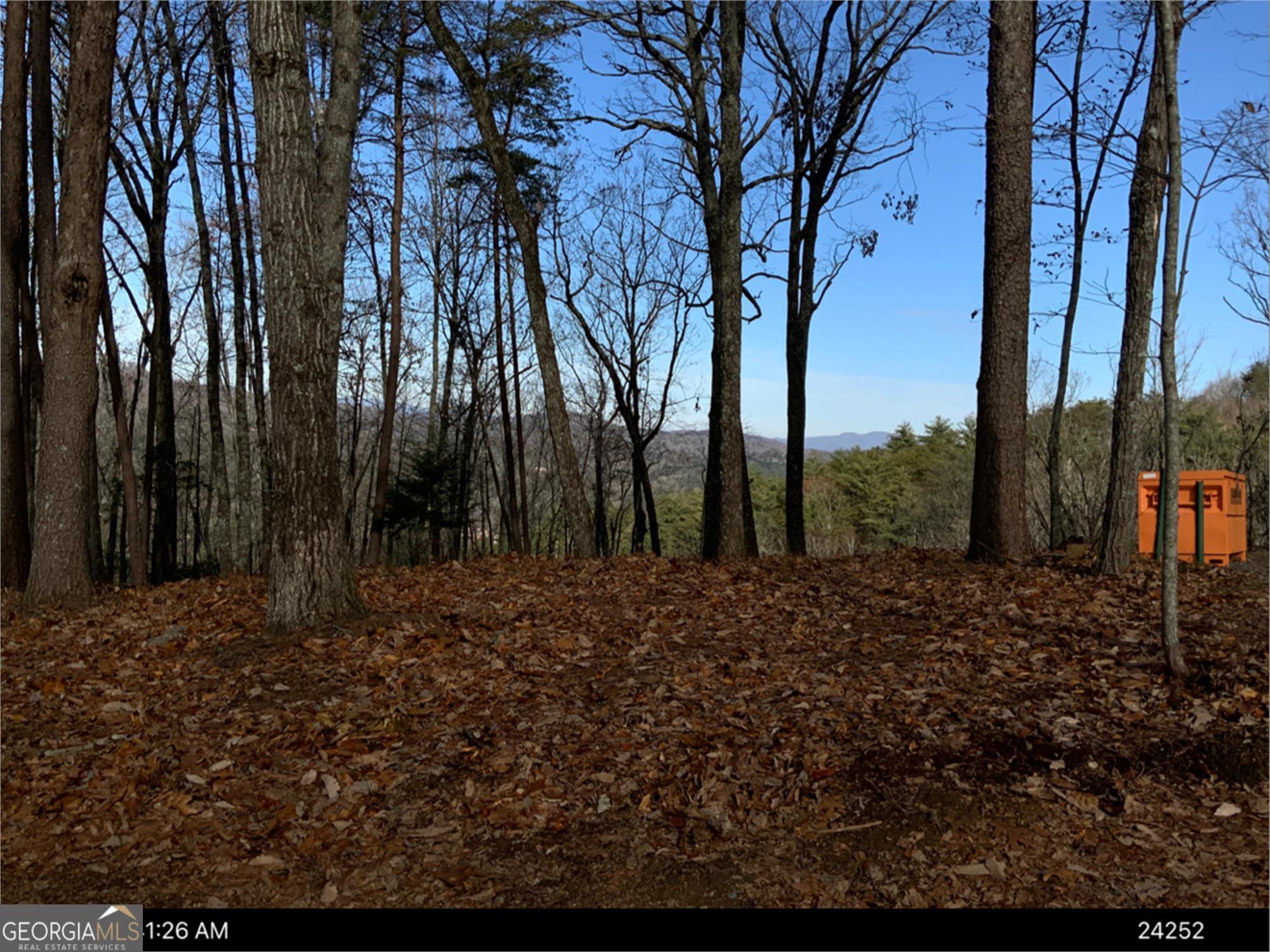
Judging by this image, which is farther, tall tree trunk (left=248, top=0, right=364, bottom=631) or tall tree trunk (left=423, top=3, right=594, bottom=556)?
tall tree trunk (left=423, top=3, right=594, bottom=556)

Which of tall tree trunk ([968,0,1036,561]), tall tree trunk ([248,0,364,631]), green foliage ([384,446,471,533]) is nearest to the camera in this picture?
tall tree trunk ([248,0,364,631])

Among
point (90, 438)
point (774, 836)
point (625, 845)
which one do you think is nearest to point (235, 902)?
point (625, 845)

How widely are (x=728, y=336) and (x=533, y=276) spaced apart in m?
2.93

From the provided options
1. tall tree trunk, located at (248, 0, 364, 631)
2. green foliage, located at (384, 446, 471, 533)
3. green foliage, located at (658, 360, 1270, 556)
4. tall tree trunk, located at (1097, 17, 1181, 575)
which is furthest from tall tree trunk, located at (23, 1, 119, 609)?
green foliage, located at (658, 360, 1270, 556)

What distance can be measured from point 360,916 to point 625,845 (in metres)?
1.12

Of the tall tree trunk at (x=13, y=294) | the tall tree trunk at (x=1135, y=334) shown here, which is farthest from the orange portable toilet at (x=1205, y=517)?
the tall tree trunk at (x=13, y=294)

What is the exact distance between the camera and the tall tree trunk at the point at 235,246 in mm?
15375

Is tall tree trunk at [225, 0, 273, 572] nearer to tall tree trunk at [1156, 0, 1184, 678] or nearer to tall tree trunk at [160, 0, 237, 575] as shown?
tall tree trunk at [160, 0, 237, 575]

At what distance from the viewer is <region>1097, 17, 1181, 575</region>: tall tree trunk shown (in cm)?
725

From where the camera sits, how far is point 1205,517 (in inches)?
344

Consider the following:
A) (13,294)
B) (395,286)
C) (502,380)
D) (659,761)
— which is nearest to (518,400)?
(502,380)

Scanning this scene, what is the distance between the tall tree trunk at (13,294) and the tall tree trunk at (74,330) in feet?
4.98

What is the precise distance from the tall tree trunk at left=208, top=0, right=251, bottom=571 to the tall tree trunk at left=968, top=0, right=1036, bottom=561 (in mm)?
13854

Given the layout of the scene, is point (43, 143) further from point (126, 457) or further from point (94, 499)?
point (94, 499)
